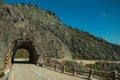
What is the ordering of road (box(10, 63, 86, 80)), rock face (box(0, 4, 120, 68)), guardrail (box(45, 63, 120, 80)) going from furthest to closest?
rock face (box(0, 4, 120, 68)) → road (box(10, 63, 86, 80)) → guardrail (box(45, 63, 120, 80))

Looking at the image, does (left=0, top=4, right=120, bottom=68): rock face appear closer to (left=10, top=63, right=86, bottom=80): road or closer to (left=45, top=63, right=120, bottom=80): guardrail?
(left=10, top=63, right=86, bottom=80): road

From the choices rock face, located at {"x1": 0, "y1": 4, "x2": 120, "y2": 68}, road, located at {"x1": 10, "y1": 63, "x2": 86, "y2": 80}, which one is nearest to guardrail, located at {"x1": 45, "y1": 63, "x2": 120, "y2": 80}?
road, located at {"x1": 10, "y1": 63, "x2": 86, "y2": 80}

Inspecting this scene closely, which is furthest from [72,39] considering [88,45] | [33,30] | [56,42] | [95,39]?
[33,30]

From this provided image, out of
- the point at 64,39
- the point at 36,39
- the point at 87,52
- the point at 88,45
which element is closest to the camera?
the point at 36,39

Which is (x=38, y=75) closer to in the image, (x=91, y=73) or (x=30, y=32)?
(x=91, y=73)

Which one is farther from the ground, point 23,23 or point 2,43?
point 23,23

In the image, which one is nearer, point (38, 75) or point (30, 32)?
point (38, 75)

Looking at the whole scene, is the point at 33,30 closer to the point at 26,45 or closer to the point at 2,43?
the point at 26,45

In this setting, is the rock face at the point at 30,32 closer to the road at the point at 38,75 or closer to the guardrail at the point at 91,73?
the road at the point at 38,75

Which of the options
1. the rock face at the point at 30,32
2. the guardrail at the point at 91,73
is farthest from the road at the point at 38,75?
the rock face at the point at 30,32

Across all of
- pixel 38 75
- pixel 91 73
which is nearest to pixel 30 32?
pixel 38 75

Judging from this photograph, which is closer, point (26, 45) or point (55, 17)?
point (26, 45)

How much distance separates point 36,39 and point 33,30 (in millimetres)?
2869

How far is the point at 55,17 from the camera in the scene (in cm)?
10538
